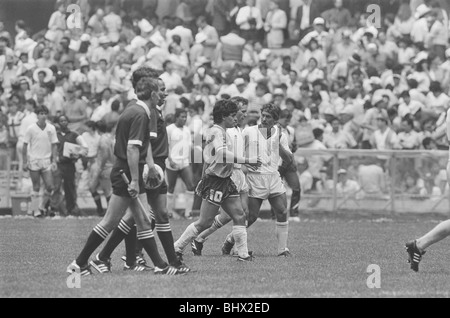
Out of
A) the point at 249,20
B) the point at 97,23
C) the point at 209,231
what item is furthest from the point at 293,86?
the point at 209,231

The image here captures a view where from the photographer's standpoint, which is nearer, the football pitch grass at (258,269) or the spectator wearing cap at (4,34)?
the football pitch grass at (258,269)

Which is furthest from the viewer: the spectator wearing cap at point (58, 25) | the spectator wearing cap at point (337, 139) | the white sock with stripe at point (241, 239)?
the spectator wearing cap at point (58, 25)

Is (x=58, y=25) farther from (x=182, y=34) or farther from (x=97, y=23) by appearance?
(x=182, y=34)

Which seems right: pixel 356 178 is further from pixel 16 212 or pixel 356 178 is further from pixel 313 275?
pixel 313 275

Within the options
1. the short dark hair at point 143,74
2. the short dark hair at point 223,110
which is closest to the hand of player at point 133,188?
the short dark hair at point 143,74

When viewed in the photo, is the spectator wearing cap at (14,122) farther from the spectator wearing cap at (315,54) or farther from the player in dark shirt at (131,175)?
the player in dark shirt at (131,175)

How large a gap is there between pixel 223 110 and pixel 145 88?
186 cm

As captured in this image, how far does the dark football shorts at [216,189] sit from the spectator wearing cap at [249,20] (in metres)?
17.7

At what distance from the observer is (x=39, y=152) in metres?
24.1

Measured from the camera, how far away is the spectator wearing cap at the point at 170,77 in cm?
2929

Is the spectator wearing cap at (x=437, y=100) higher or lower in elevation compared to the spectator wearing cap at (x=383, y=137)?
higher

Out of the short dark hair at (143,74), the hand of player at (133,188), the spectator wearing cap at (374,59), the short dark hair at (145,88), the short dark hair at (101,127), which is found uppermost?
the spectator wearing cap at (374,59)

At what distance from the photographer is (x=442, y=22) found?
30.6m
